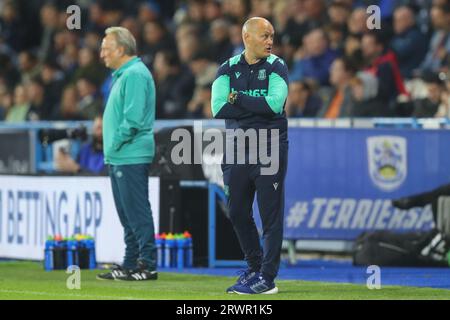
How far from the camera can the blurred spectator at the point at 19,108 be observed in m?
23.6

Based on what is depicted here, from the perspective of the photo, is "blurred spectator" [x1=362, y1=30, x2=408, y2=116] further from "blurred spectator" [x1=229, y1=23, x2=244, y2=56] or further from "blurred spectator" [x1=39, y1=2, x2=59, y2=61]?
"blurred spectator" [x1=39, y1=2, x2=59, y2=61]

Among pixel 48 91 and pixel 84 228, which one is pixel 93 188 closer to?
pixel 84 228

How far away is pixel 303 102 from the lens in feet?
61.6

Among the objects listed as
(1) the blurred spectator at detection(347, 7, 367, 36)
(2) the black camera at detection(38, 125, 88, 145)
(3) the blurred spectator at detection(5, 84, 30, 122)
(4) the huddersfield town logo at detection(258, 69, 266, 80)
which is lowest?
(2) the black camera at detection(38, 125, 88, 145)

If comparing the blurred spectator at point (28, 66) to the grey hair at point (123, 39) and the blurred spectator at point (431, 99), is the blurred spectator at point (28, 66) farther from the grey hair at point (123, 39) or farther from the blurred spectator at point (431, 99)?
the grey hair at point (123, 39)

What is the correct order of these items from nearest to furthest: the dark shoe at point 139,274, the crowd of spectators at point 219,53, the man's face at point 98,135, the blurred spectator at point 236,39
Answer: the dark shoe at point 139,274 < the man's face at point 98,135 < the crowd of spectators at point 219,53 < the blurred spectator at point 236,39

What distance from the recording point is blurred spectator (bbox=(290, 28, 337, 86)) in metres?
19.8

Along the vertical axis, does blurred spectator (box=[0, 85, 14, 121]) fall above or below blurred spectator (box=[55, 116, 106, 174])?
above

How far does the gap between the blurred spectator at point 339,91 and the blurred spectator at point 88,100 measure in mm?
4124

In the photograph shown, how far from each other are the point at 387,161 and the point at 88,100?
294 inches

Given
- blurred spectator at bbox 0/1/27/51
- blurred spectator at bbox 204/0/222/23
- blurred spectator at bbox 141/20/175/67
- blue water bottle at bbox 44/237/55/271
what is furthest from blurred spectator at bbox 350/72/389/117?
blurred spectator at bbox 0/1/27/51

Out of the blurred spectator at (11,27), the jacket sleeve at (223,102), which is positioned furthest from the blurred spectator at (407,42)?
the blurred spectator at (11,27)

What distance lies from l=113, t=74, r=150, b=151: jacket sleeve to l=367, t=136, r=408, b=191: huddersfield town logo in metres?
4.20

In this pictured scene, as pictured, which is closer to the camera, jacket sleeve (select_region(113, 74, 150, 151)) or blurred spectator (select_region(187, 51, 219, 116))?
jacket sleeve (select_region(113, 74, 150, 151))
